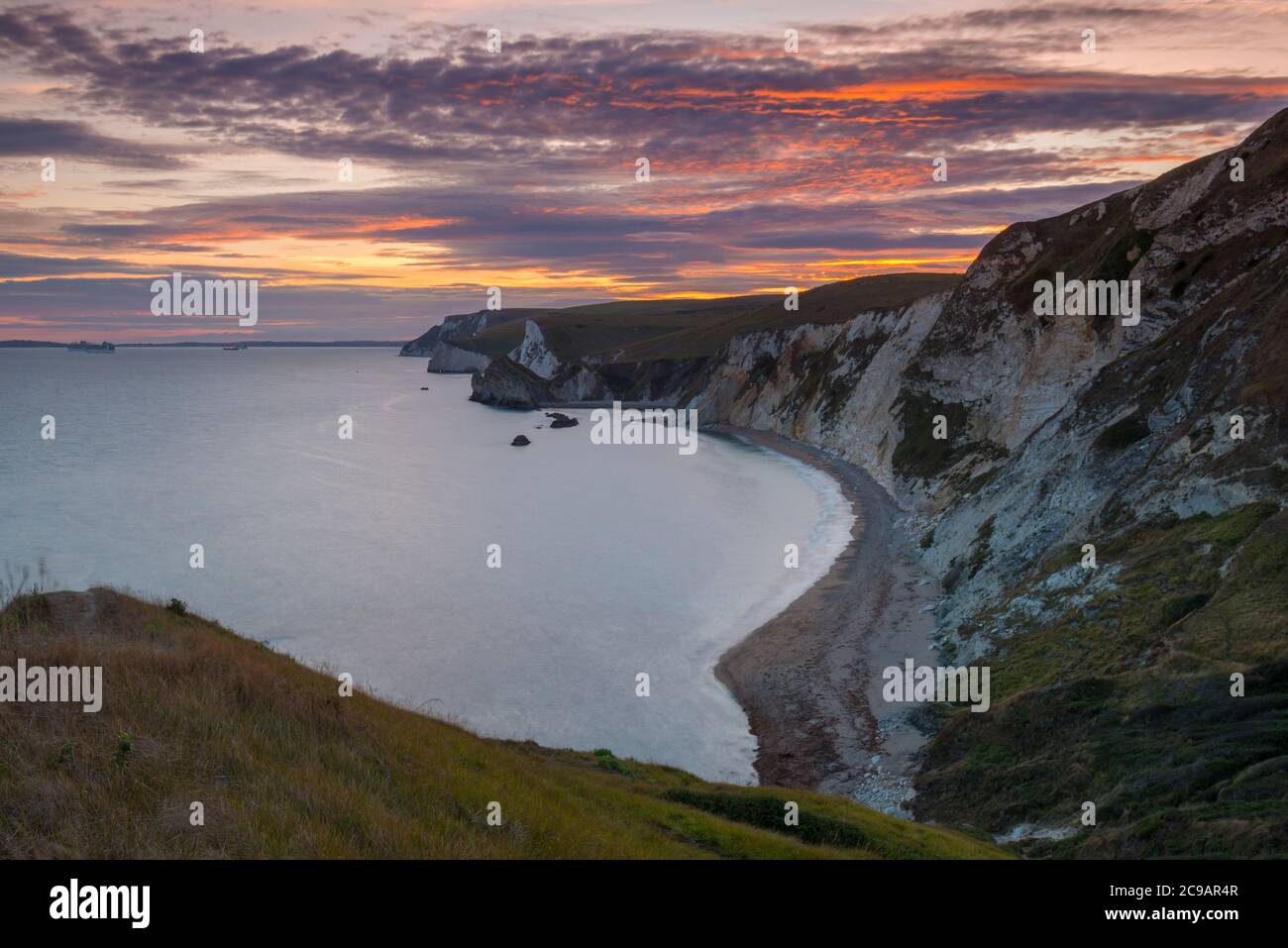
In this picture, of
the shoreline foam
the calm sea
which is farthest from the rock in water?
the shoreline foam

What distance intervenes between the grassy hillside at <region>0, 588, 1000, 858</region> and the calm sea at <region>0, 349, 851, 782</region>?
159cm

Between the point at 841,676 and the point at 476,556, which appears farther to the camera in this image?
the point at 476,556

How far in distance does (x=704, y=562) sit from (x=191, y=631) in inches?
1488

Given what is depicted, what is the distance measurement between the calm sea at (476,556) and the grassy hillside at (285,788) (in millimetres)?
1591

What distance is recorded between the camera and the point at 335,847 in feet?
29.8

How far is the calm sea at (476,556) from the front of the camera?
34.3m

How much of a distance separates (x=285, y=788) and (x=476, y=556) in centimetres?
4609

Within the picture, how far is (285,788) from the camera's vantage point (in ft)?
33.5

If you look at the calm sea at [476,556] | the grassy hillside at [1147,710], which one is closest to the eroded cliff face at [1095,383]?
the grassy hillside at [1147,710]

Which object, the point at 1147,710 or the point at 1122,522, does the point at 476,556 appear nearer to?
the point at 1122,522

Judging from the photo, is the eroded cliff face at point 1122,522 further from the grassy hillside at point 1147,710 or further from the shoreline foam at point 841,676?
the shoreline foam at point 841,676

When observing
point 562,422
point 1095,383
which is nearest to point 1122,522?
point 1095,383

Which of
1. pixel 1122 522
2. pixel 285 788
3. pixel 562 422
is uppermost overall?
pixel 285 788
